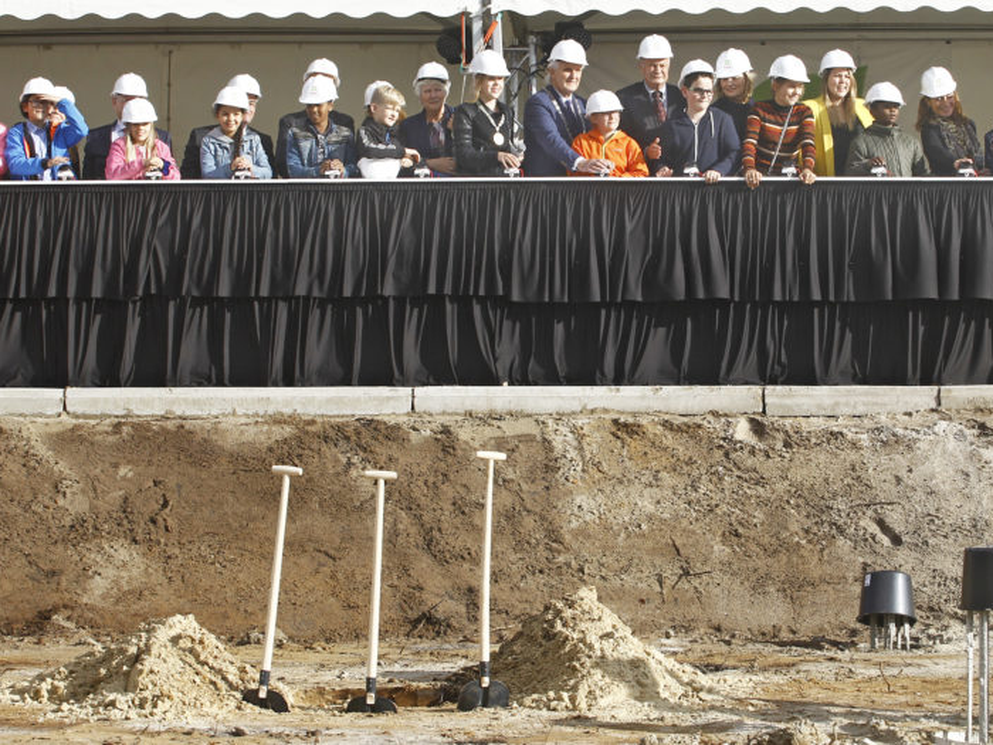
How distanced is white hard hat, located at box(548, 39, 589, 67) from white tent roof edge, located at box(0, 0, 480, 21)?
1.07 m

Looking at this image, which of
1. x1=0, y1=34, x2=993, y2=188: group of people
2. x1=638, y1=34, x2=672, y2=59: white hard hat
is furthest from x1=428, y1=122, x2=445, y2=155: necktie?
x1=638, y1=34, x2=672, y2=59: white hard hat

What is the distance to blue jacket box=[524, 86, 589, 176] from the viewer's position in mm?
14336

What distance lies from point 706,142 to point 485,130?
67.8 inches

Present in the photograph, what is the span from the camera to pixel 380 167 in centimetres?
1441

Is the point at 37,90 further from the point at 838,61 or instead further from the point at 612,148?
the point at 838,61

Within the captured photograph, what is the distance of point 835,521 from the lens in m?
13.0

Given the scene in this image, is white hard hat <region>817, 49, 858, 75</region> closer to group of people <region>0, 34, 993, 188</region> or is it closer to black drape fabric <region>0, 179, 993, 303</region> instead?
group of people <region>0, 34, 993, 188</region>

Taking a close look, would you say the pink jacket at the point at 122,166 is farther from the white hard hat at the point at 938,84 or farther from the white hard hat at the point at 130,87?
the white hard hat at the point at 938,84

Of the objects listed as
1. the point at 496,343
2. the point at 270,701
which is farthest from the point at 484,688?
the point at 496,343

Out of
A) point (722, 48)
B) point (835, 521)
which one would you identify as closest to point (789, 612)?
point (835, 521)

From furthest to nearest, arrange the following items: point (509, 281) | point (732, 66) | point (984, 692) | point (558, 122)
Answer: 1. point (732, 66)
2. point (558, 122)
3. point (509, 281)
4. point (984, 692)

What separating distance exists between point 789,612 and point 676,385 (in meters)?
2.49

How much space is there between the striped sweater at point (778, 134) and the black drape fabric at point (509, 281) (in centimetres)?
30

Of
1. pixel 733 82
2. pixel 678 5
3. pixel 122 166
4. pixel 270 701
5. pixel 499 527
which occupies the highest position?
pixel 678 5
